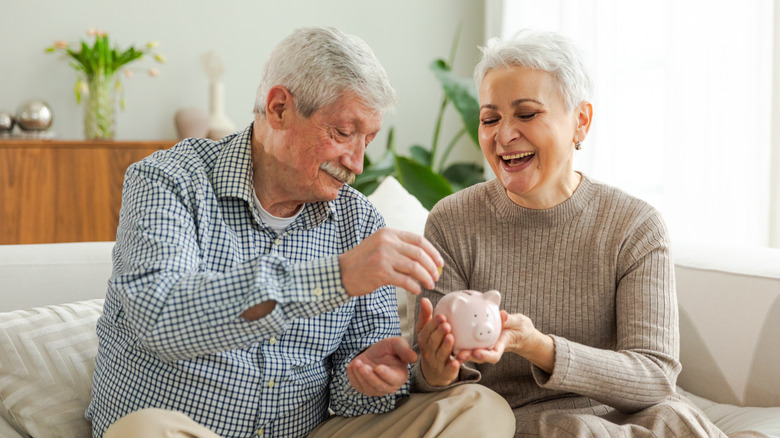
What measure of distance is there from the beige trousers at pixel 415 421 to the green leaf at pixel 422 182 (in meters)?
1.67

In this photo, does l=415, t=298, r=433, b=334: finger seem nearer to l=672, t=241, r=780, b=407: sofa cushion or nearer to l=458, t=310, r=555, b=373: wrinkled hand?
l=458, t=310, r=555, b=373: wrinkled hand

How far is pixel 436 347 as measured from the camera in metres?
1.37

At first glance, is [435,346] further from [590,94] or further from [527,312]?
[590,94]

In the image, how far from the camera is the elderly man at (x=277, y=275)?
4.02ft

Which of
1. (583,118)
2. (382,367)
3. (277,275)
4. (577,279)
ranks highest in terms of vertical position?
(583,118)

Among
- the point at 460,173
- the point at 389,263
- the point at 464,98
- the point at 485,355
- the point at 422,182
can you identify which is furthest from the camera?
the point at 460,173

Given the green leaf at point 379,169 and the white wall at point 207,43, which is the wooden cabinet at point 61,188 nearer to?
the white wall at point 207,43

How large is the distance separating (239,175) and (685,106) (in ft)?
6.82

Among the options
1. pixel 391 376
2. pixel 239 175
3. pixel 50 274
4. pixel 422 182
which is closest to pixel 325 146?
pixel 239 175

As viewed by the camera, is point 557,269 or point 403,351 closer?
point 403,351

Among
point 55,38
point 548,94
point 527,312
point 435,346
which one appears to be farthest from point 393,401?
point 55,38

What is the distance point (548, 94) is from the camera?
157 centimetres

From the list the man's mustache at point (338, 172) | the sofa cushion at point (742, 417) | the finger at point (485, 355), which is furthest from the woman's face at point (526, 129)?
the sofa cushion at point (742, 417)

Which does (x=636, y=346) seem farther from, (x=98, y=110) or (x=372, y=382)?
(x=98, y=110)
